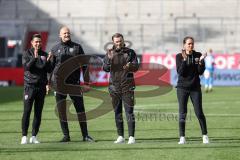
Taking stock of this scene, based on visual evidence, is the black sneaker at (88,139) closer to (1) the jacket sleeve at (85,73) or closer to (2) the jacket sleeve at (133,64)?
(1) the jacket sleeve at (85,73)

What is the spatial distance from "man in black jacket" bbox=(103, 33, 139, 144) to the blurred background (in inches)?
1198

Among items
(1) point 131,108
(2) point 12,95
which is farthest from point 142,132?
(2) point 12,95

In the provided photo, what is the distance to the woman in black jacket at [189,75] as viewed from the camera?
1298 centimetres

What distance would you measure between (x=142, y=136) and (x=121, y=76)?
7.13 feet

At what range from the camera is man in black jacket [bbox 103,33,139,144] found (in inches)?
522

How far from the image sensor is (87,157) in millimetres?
11430

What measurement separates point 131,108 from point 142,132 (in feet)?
8.94

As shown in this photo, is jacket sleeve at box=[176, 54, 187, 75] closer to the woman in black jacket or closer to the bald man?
the woman in black jacket

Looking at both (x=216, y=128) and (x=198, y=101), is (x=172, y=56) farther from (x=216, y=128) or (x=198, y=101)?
(x=198, y=101)

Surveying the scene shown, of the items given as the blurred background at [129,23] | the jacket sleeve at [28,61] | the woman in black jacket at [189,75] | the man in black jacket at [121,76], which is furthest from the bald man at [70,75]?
the blurred background at [129,23]

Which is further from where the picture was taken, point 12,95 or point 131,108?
point 12,95

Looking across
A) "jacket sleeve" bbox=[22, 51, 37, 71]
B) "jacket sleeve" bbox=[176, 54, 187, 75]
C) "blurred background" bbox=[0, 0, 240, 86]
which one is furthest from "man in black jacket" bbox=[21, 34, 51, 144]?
"blurred background" bbox=[0, 0, 240, 86]

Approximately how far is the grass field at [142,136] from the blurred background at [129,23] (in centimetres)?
2036

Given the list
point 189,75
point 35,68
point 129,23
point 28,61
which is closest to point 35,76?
point 35,68
